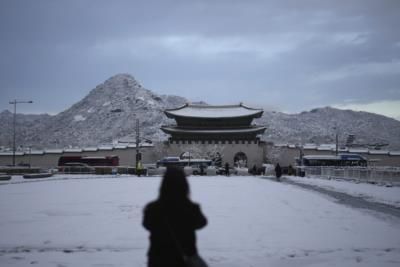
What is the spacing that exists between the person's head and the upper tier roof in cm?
6000

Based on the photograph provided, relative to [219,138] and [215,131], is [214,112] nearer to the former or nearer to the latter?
[215,131]

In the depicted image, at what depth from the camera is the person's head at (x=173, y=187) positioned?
343cm

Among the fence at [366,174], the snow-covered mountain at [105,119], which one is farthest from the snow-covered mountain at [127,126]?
the fence at [366,174]

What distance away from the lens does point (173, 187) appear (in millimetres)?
3428

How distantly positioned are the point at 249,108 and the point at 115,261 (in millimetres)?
61298

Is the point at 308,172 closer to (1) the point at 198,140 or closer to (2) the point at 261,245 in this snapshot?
(1) the point at 198,140

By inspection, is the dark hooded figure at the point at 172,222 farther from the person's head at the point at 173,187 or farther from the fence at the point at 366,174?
the fence at the point at 366,174

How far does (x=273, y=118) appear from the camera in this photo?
148 m

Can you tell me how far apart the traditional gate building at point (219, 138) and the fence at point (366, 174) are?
2606 cm

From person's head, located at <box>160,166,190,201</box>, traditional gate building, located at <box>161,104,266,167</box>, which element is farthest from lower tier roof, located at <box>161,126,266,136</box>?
person's head, located at <box>160,166,190,201</box>

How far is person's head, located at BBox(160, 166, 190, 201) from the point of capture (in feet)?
11.2

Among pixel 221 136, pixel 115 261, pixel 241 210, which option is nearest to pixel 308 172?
pixel 221 136

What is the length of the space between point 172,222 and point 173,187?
251mm

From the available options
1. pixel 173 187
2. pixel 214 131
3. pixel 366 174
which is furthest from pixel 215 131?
pixel 173 187
